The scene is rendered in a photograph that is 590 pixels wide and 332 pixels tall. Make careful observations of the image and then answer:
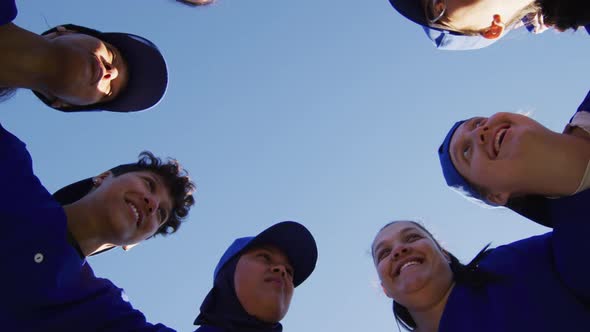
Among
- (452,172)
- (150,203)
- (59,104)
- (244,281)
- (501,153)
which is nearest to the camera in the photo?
(501,153)

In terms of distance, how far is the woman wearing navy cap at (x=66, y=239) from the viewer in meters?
2.63

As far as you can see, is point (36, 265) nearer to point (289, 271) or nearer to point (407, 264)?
point (289, 271)

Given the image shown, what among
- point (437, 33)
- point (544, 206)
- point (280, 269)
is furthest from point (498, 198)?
point (280, 269)

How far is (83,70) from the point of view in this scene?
2.85 meters

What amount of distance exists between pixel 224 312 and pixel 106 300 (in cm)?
79

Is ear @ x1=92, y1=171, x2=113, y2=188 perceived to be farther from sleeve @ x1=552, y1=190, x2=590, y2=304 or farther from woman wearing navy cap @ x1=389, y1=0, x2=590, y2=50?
sleeve @ x1=552, y1=190, x2=590, y2=304

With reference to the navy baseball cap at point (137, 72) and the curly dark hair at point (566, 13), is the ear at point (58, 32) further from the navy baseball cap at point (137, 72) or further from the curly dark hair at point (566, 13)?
the curly dark hair at point (566, 13)

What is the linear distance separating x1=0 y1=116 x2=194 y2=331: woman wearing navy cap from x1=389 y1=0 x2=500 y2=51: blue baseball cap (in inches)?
87.1

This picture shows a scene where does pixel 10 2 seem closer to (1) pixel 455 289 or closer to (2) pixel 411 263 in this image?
(2) pixel 411 263

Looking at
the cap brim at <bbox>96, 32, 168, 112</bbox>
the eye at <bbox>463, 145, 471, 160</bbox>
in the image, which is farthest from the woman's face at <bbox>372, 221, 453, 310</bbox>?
the cap brim at <bbox>96, 32, 168, 112</bbox>

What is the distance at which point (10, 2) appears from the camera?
2.34m

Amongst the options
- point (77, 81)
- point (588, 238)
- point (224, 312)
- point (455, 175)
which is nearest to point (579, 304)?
point (588, 238)

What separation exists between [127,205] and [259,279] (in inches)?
40.2

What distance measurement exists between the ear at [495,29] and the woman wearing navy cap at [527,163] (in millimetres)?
686
